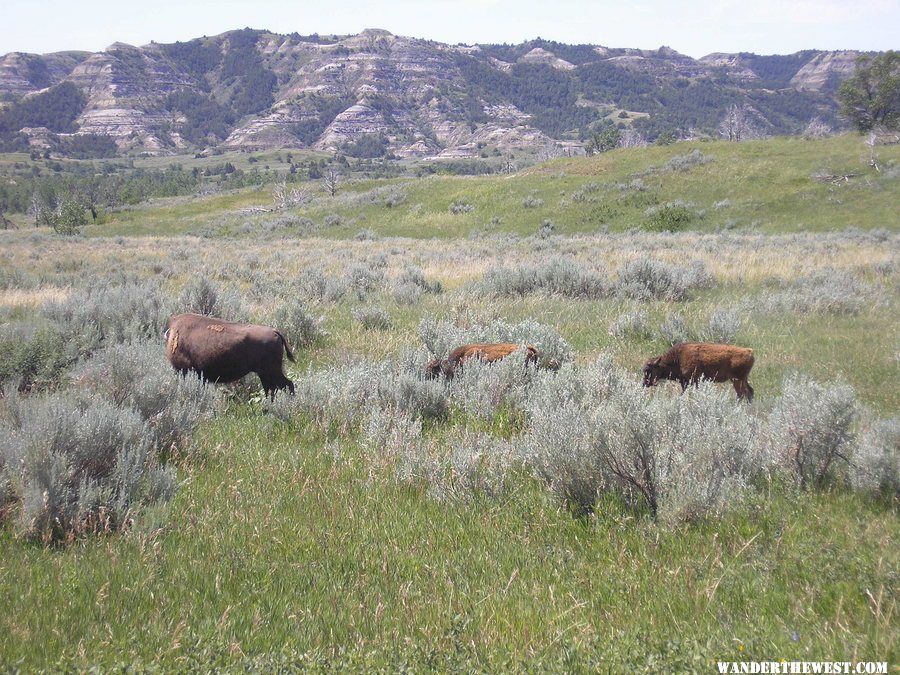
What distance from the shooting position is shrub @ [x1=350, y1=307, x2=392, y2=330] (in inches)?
393

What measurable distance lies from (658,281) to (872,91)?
62.3 meters

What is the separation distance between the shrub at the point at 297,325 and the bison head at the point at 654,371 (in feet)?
16.8

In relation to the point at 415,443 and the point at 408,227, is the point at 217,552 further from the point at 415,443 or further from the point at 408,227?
the point at 408,227

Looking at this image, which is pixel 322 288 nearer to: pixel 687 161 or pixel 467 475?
pixel 467 475

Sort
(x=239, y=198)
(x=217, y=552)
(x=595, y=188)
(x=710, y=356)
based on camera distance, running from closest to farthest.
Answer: (x=217, y=552) → (x=710, y=356) → (x=595, y=188) → (x=239, y=198)

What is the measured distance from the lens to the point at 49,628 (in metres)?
2.40

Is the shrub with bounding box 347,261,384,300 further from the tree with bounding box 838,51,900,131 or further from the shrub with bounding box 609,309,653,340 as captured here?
the tree with bounding box 838,51,900,131

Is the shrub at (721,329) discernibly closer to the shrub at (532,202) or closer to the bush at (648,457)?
the bush at (648,457)

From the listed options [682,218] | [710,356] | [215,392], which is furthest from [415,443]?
[682,218]

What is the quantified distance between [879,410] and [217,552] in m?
6.51

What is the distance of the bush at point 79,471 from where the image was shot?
3.20 meters

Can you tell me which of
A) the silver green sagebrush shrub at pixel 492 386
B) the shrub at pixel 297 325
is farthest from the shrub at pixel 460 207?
the silver green sagebrush shrub at pixel 492 386

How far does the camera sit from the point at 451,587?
2.81m

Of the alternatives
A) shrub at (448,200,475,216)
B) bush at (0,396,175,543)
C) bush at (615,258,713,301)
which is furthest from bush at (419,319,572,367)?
shrub at (448,200,475,216)
